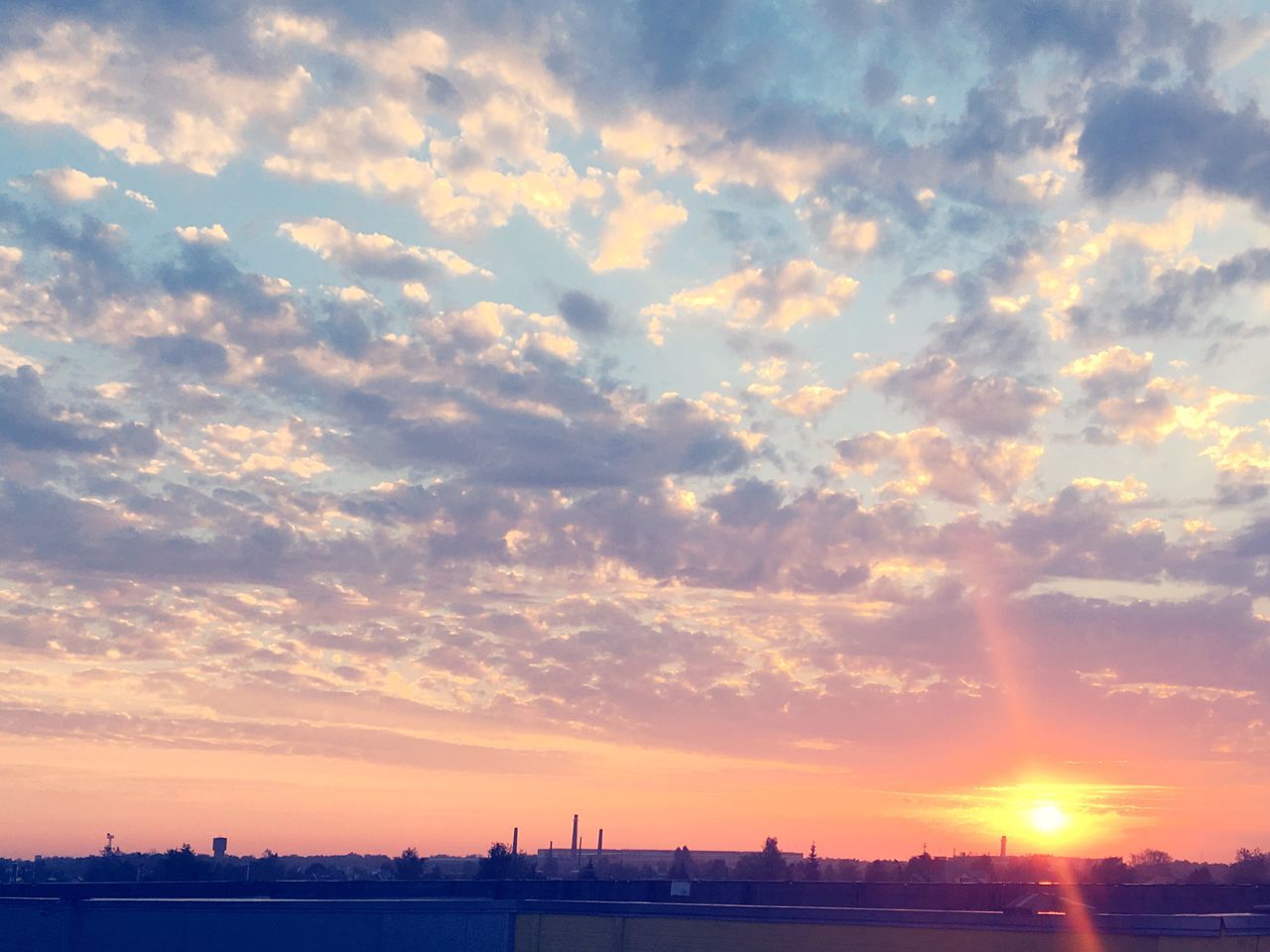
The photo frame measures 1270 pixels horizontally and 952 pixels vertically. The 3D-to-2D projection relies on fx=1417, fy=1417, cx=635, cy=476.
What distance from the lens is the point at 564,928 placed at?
52.7 metres

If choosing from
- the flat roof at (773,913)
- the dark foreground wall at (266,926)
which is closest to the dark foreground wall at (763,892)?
the flat roof at (773,913)

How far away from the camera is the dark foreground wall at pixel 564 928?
41.5m

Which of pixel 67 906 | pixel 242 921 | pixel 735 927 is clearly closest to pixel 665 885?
pixel 735 927

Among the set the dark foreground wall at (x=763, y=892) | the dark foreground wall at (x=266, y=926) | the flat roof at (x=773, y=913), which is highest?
the dark foreground wall at (x=763, y=892)

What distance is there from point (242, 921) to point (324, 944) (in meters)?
3.86

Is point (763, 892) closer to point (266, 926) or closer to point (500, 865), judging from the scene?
point (266, 926)

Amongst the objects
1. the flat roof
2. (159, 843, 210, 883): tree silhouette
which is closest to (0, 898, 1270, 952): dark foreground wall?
the flat roof

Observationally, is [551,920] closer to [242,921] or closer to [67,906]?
[242,921]

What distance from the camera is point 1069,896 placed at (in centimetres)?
5062

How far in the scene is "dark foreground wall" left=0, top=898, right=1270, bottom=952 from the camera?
41.5 meters

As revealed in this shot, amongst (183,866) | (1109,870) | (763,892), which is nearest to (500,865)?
(183,866)

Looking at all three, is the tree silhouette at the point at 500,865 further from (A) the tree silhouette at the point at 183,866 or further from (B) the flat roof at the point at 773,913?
Result: (B) the flat roof at the point at 773,913

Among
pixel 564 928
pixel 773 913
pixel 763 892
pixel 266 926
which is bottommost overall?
pixel 266 926

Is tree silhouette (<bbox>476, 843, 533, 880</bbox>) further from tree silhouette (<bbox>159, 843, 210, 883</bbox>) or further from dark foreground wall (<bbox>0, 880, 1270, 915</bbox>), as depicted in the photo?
dark foreground wall (<bbox>0, 880, 1270, 915</bbox>)
